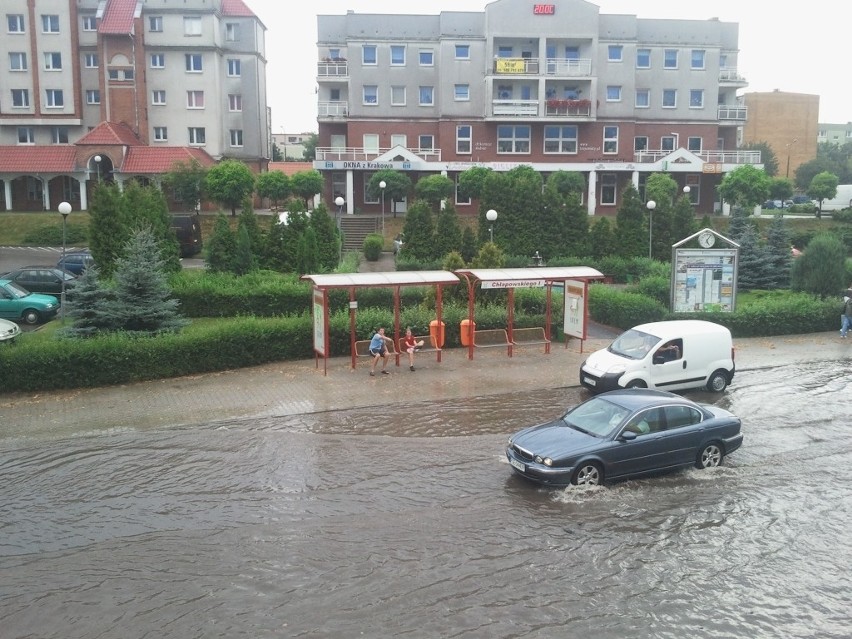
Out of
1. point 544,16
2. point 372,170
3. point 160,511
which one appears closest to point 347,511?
point 160,511

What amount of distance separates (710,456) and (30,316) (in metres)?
22.0

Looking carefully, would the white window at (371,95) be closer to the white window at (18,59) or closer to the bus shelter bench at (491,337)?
the white window at (18,59)

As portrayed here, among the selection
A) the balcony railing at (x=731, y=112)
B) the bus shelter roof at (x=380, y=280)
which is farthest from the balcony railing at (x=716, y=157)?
the bus shelter roof at (x=380, y=280)

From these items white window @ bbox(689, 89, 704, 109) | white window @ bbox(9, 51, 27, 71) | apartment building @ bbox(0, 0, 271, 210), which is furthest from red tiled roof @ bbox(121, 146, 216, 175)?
white window @ bbox(689, 89, 704, 109)

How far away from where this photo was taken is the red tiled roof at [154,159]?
2005 inches

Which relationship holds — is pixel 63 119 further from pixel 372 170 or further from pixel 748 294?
pixel 748 294

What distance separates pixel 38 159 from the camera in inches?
2076

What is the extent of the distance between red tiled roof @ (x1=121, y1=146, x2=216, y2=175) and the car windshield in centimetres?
4138

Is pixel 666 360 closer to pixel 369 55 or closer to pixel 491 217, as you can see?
pixel 491 217

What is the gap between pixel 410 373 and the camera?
20.6 metres

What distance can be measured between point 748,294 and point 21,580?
95.1ft

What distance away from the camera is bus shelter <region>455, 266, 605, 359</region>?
21.8 m

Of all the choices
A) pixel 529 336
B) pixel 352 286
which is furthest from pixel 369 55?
pixel 352 286

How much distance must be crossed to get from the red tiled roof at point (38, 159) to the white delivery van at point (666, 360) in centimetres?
4394
